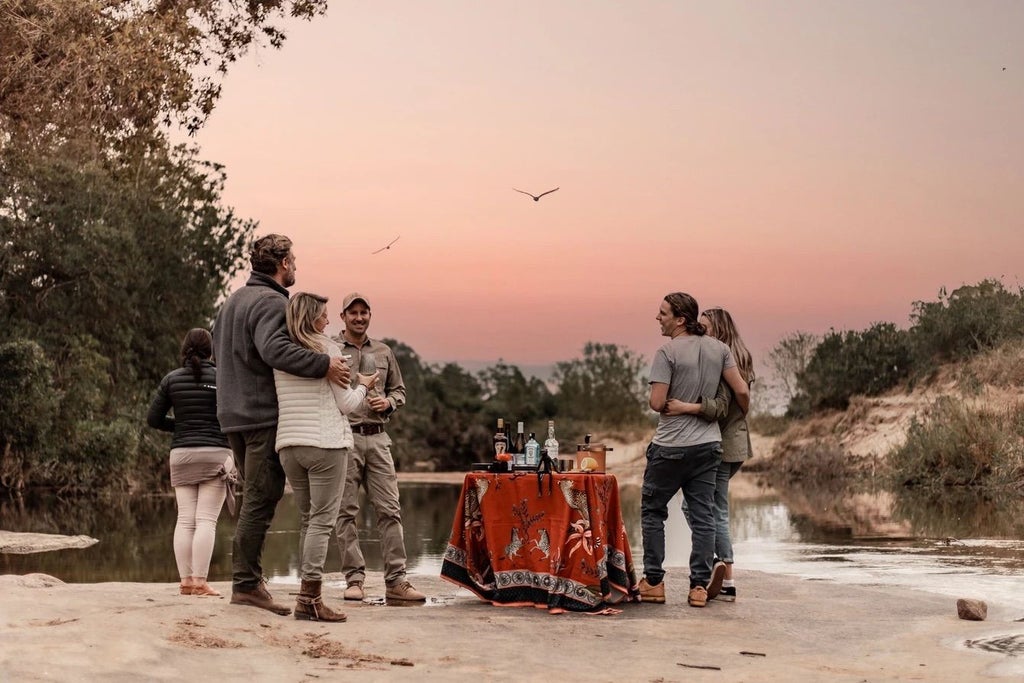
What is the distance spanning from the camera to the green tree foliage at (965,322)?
3834 centimetres

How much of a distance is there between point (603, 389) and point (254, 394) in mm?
42427

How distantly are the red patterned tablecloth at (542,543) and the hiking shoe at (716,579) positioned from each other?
0.61 metres

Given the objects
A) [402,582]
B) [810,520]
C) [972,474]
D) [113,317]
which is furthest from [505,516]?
[113,317]

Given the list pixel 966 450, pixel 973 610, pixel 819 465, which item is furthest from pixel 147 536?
pixel 819 465

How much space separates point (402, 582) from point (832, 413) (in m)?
33.3

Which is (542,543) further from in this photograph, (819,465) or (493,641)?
(819,465)

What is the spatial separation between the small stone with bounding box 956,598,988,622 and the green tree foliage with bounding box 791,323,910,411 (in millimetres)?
32418

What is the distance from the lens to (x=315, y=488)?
28.7 feet

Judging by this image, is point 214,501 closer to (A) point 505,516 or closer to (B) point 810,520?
(A) point 505,516

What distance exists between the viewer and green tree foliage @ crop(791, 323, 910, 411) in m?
41.4

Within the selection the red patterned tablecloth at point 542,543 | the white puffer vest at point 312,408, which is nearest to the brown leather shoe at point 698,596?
the red patterned tablecloth at point 542,543

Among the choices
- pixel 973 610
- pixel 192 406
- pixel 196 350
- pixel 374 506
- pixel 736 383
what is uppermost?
pixel 196 350

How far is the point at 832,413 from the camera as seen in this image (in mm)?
41906

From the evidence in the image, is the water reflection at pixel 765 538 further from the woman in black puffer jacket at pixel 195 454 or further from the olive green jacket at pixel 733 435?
the woman in black puffer jacket at pixel 195 454
